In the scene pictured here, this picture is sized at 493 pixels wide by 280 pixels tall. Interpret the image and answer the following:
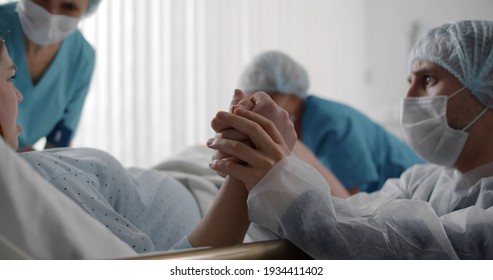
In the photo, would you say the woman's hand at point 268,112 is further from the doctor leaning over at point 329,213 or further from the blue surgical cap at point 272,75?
the blue surgical cap at point 272,75

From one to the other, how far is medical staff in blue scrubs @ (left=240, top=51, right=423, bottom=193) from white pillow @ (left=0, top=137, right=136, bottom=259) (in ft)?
4.58

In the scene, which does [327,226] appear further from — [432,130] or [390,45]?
[390,45]

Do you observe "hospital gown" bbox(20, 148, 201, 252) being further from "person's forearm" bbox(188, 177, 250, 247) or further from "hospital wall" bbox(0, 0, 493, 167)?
"hospital wall" bbox(0, 0, 493, 167)

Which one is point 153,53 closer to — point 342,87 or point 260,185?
point 342,87

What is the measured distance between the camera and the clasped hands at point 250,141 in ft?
2.48

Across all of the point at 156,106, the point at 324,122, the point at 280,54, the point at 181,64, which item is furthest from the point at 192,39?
the point at 324,122

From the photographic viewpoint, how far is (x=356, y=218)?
77cm

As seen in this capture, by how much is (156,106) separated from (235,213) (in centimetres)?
180

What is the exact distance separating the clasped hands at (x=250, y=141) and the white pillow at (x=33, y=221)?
27 centimetres

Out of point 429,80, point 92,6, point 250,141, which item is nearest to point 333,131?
point 429,80

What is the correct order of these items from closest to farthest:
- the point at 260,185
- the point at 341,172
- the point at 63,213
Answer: the point at 63,213 → the point at 260,185 → the point at 341,172

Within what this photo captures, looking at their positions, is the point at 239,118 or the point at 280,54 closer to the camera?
the point at 239,118

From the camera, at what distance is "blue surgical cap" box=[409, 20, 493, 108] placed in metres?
0.99

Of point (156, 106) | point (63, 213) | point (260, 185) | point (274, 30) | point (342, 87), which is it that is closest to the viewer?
point (63, 213)
